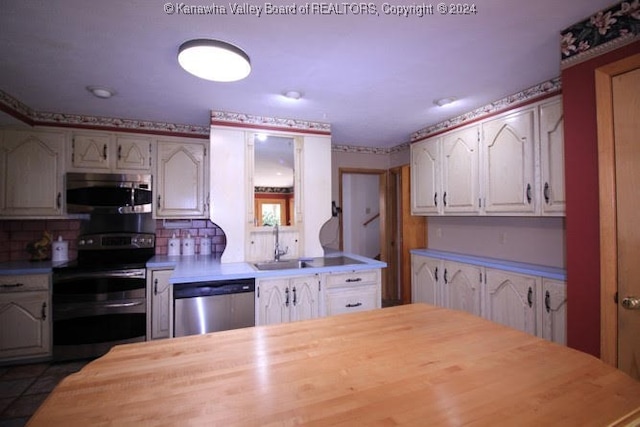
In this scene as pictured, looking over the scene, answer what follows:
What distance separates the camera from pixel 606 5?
138cm

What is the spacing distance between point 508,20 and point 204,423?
2.05 metres

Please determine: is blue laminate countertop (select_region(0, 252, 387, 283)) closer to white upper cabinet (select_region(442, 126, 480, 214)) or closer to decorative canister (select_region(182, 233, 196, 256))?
decorative canister (select_region(182, 233, 196, 256))

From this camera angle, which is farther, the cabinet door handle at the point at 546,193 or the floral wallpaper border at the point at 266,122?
the floral wallpaper border at the point at 266,122

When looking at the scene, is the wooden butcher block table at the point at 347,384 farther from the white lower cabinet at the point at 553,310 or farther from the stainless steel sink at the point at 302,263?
the stainless steel sink at the point at 302,263

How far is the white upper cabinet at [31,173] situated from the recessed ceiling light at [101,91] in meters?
0.94

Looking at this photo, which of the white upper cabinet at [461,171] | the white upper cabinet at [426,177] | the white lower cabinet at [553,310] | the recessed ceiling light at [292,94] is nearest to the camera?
the white lower cabinet at [553,310]

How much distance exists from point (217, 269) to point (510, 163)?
8.67ft

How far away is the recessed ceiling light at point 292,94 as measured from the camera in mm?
2299

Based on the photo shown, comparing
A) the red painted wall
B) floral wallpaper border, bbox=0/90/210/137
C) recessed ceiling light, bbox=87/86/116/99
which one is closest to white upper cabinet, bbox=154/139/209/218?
floral wallpaper border, bbox=0/90/210/137

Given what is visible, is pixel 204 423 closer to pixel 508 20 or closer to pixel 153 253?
pixel 508 20

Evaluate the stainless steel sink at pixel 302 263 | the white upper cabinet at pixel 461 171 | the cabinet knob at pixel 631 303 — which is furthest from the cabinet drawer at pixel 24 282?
the cabinet knob at pixel 631 303

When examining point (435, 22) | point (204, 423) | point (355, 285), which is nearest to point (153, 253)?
point (355, 285)

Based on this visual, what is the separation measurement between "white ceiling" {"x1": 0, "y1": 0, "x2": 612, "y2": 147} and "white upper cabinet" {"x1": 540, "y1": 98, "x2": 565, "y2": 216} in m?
0.28

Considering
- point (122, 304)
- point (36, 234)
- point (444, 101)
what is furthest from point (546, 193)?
point (36, 234)
